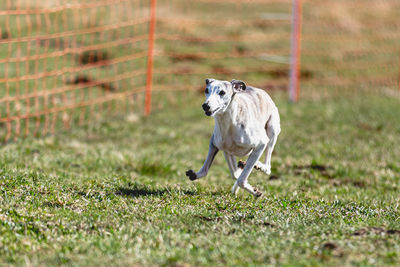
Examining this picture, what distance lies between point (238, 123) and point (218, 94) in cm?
49

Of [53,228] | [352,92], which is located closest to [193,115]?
[352,92]

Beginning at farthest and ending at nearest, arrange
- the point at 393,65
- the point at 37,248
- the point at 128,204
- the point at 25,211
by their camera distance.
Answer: the point at 393,65, the point at 128,204, the point at 25,211, the point at 37,248

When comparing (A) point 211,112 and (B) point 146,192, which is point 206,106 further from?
(B) point 146,192

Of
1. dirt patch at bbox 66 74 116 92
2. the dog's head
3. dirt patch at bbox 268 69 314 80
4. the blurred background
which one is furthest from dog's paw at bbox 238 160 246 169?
dirt patch at bbox 268 69 314 80

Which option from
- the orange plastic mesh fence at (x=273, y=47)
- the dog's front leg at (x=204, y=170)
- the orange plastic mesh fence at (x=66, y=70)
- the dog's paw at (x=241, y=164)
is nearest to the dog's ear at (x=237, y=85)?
the dog's front leg at (x=204, y=170)

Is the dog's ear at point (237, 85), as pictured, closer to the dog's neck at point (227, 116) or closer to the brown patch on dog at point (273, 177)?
the dog's neck at point (227, 116)

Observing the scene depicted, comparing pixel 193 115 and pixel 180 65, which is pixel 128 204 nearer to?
pixel 193 115

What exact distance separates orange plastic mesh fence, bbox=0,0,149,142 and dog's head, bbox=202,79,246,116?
16.3 ft

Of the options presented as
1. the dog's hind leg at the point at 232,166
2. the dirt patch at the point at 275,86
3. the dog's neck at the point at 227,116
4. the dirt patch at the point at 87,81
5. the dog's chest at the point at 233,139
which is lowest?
the dirt patch at the point at 275,86

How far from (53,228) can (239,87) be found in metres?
2.51

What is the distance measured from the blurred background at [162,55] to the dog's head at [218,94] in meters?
5.39

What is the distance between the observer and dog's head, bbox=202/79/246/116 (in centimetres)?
654

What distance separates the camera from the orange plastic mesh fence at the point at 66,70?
1164cm

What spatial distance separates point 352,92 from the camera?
1783cm
